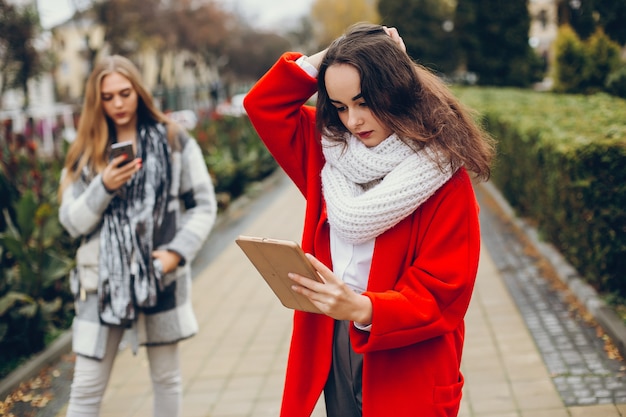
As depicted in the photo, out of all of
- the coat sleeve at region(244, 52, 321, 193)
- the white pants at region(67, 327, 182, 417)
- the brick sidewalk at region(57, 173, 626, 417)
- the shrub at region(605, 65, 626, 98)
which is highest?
the coat sleeve at region(244, 52, 321, 193)

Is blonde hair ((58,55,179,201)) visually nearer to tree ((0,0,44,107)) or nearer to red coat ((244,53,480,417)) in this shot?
red coat ((244,53,480,417))

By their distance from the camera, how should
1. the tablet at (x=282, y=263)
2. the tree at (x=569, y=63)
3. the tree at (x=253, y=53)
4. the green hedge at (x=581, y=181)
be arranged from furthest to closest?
the tree at (x=253, y=53) < the tree at (x=569, y=63) < the green hedge at (x=581, y=181) < the tablet at (x=282, y=263)

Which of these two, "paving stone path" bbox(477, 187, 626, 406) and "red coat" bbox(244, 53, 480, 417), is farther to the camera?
"paving stone path" bbox(477, 187, 626, 406)

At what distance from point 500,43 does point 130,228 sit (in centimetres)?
A: 1945

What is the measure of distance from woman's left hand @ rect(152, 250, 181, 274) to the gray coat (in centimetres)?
3

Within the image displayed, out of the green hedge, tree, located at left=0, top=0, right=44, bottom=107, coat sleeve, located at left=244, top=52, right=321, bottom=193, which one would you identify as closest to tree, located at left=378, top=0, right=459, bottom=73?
tree, located at left=0, top=0, right=44, bottom=107

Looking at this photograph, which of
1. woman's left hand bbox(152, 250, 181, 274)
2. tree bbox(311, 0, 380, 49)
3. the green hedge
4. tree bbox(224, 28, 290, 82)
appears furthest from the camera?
tree bbox(224, 28, 290, 82)

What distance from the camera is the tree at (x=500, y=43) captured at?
2066 centimetres

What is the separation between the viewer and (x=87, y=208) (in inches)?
123

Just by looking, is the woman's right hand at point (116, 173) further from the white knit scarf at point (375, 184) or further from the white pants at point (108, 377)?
the white knit scarf at point (375, 184)

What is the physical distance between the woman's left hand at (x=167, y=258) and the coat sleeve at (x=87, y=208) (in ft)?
0.98

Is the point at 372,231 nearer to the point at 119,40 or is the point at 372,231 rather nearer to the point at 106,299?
the point at 106,299

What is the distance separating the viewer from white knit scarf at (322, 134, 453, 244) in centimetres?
189

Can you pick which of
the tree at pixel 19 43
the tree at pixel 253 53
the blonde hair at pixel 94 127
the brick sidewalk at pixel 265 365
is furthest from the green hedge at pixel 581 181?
the tree at pixel 253 53
